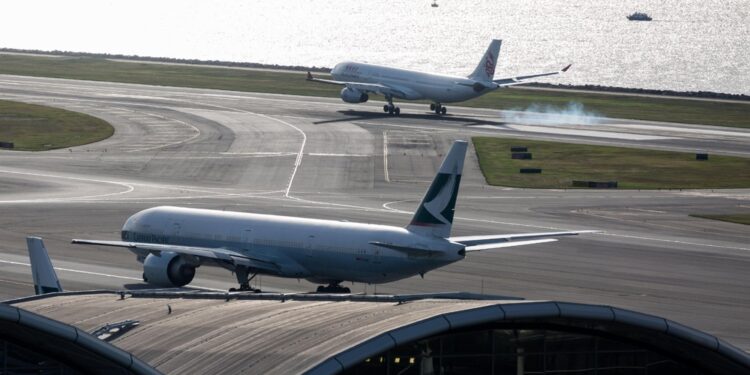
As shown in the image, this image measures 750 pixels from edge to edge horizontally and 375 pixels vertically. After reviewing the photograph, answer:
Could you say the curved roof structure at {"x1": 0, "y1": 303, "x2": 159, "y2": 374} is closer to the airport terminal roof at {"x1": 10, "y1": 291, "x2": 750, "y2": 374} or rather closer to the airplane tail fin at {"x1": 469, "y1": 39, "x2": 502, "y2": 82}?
the airport terminal roof at {"x1": 10, "y1": 291, "x2": 750, "y2": 374}

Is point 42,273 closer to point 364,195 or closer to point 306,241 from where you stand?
point 306,241

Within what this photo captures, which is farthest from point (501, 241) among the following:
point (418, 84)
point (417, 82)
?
point (417, 82)

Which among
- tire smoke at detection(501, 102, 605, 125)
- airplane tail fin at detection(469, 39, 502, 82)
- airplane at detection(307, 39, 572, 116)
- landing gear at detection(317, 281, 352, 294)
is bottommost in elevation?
landing gear at detection(317, 281, 352, 294)

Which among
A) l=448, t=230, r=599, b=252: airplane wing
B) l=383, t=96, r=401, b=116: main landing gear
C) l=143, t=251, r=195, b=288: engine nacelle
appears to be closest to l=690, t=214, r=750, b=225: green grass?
l=448, t=230, r=599, b=252: airplane wing

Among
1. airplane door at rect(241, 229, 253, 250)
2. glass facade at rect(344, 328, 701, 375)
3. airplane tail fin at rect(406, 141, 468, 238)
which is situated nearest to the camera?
glass facade at rect(344, 328, 701, 375)

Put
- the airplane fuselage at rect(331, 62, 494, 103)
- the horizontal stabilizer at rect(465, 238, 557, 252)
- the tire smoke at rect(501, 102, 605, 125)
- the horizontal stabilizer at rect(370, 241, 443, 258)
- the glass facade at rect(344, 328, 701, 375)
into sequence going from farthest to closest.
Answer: the tire smoke at rect(501, 102, 605, 125) < the airplane fuselage at rect(331, 62, 494, 103) < the horizontal stabilizer at rect(465, 238, 557, 252) < the horizontal stabilizer at rect(370, 241, 443, 258) < the glass facade at rect(344, 328, 701, 375)

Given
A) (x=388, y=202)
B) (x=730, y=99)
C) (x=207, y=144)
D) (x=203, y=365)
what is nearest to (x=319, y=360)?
(x=203, y=365)

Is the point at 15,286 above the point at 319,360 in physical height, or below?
below

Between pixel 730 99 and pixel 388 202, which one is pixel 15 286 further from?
pixel 730 99
